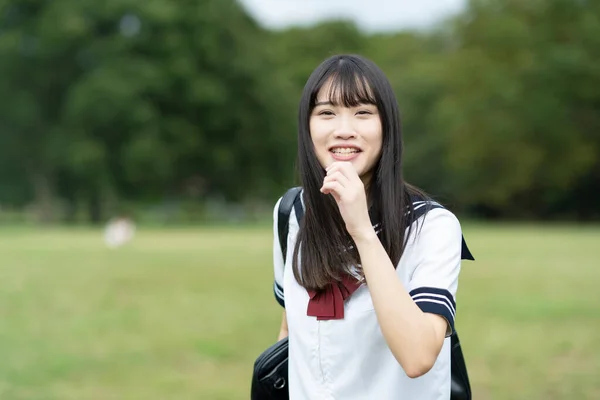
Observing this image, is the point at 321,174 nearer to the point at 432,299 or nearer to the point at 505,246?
the point at 432,299

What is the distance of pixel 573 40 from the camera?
47.8m

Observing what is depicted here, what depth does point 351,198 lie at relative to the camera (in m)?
1.93

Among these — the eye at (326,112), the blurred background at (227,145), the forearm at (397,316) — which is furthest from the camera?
the blurred background at (227,145)

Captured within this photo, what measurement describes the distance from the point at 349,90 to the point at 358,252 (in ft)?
1.26

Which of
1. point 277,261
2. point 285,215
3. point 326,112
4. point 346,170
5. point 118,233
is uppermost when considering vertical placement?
point 326,112

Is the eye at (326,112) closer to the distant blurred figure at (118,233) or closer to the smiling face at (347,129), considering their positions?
the smiling face at (347,129)

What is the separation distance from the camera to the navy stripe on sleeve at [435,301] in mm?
1979

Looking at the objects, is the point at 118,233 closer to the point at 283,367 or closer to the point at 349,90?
the point at 283,367

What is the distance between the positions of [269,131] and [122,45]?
8.61 metres

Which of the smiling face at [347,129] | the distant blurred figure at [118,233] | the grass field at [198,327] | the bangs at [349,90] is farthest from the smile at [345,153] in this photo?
the distant blurred figure at [118,233]

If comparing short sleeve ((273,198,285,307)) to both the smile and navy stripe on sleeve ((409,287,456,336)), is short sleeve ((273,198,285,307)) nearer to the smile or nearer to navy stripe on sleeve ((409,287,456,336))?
the smile

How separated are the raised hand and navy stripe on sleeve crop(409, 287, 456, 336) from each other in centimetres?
18

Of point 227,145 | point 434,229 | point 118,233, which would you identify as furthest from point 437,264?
point 227,145

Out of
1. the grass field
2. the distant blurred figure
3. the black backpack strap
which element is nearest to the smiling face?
the black backpack strap
